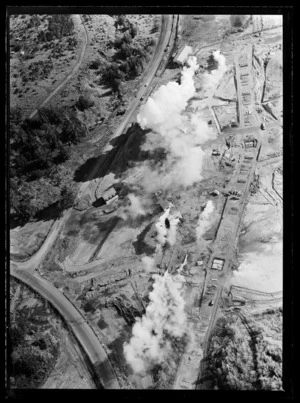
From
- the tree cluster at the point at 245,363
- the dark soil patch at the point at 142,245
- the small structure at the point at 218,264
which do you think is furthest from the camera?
the dark soil patch at the point at 142,245

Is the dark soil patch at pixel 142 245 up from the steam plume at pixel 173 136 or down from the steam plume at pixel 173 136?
down

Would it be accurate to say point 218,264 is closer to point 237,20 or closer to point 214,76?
point 214,76

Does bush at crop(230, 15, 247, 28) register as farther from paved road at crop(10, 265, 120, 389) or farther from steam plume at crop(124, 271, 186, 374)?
paved road at crop(10, 265, 120, 389)

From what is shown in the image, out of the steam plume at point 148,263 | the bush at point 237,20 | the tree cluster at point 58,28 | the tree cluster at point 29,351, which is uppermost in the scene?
the tree cluster at point 58,28

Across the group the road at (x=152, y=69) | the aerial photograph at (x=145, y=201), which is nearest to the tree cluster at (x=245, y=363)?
the aerial photograph at (x=145, y=201)

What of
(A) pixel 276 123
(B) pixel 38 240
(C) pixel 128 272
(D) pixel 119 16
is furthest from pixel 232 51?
(B) pixel 38 240

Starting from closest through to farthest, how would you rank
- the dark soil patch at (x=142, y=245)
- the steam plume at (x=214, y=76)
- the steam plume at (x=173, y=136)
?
the dark soil patch at (x=142, y=245), the steam plume at (x=173, y=136), the steam plume at (x=214, y=76)

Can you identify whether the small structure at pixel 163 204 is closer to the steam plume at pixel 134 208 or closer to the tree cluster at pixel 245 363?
the steam plume at pixel 134 208
